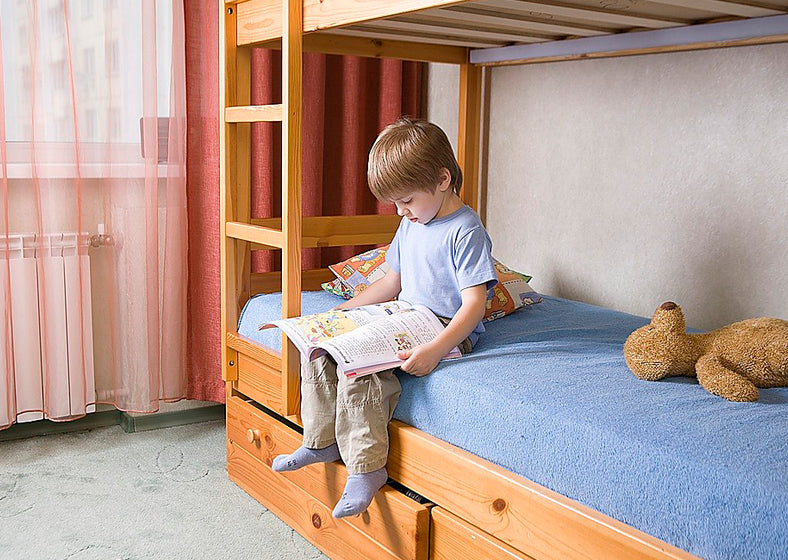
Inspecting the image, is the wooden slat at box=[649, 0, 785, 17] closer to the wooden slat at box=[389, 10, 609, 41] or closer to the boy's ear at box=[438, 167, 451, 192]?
the wooden slat at box=[389, 10, 609, 41]

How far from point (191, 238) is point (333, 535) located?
126cm

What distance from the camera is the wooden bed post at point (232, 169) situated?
2266 mm

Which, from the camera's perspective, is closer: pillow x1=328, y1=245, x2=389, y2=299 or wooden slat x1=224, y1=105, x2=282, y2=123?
wooden slat x1=224, y1=105, x2=282, y2=123

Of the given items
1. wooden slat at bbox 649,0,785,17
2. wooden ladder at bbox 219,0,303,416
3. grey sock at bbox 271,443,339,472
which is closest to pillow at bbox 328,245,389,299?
wooden ladder at bbox 219,0,303,416

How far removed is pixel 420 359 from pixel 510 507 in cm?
37

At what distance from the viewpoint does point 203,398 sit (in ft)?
9.55

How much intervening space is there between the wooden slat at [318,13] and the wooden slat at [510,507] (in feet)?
2.69

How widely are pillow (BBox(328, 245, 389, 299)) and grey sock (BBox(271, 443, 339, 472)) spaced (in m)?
0.59

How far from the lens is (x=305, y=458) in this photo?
1.84m

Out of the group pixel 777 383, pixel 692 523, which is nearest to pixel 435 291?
pixel 777 383

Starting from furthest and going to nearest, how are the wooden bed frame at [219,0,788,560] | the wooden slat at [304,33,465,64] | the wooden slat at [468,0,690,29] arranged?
1. the wooden slat at [304,33,465,64]
2. the wooden slat at [468,0,690,29]
3. the wooden bed frame at [219,0,788,560]

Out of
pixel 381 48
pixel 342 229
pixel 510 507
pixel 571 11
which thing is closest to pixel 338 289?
pixel 342 229

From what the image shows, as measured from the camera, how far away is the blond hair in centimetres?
189

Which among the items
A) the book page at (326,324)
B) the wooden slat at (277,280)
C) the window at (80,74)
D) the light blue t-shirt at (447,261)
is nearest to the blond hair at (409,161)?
the light blue t-shirt at (447,261)
